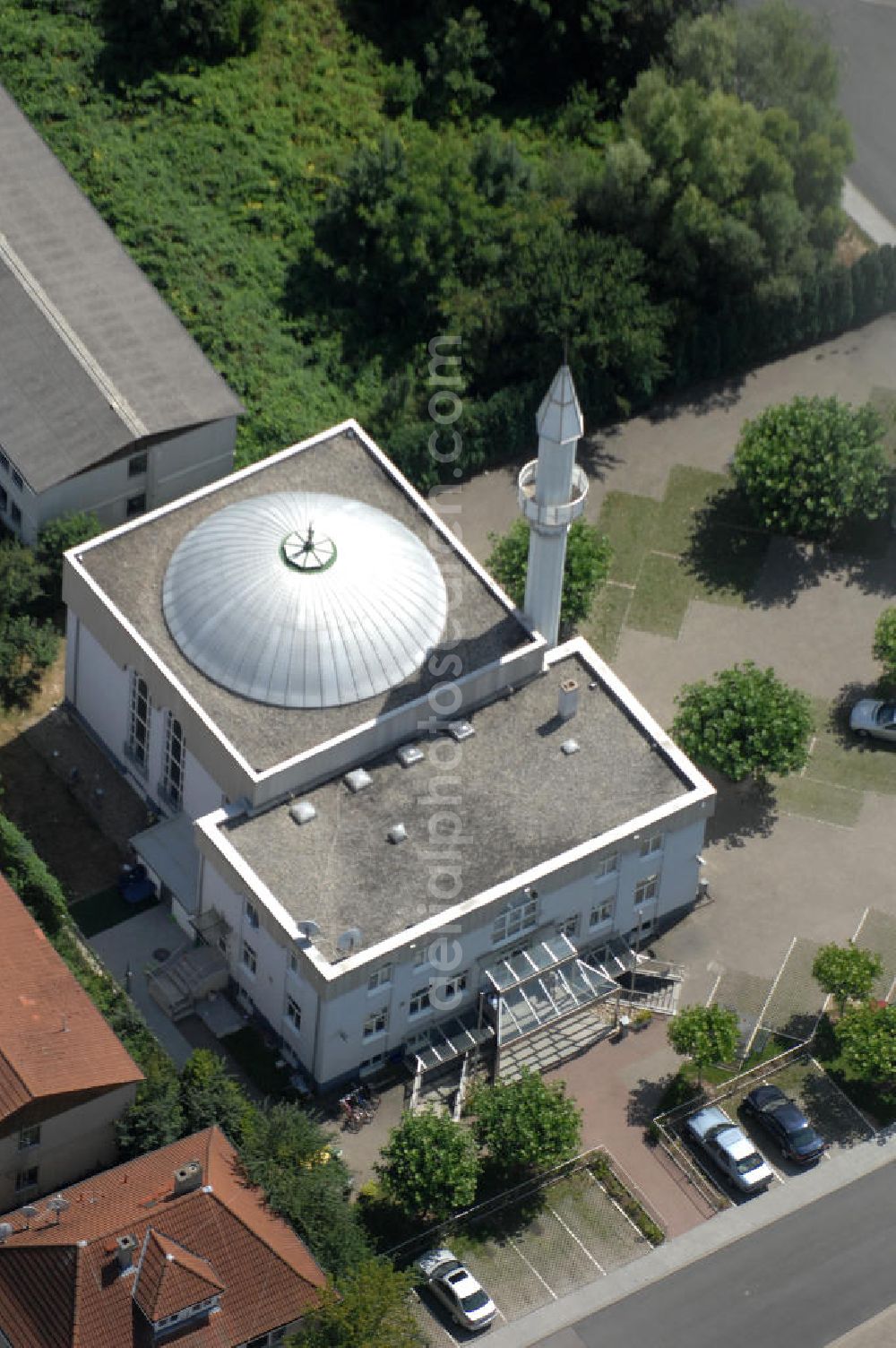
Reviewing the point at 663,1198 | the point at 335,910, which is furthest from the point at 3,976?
the point at 663,1198

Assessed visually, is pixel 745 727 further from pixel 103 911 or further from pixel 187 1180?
pixel 187 1180

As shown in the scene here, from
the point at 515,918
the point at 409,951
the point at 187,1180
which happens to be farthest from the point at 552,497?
the point at 187,1180

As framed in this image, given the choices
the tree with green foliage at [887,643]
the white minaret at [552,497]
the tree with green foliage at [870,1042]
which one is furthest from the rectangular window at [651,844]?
the tree with green foliage at [887,643]

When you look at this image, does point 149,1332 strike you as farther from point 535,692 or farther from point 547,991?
point 535,692

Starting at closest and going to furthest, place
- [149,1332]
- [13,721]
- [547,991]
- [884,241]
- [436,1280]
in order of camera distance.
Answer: [149,1332]
[436,1280]
[547,991]
[13,721]
[884,241]

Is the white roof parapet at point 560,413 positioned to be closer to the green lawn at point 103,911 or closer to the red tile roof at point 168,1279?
the green lawn at point 103,911

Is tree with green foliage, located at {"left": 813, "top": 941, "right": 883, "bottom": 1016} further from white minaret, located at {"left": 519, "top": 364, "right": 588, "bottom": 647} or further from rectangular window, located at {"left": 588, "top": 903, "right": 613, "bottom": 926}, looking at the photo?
white minaret, located at {"left": 519, "top": 364, "right": 588, "bottom": 647}

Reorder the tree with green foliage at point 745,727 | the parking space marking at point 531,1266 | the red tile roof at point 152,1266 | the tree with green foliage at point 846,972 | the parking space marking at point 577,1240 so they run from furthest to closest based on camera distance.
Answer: the tree with green foliage at point 745,727 < the tree with green foliage at point 846,972 < the parking space marking at point 577,1240 < the parking space marking at point 531,1266 < the red tile roof at point 152,1266
